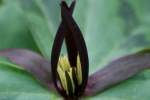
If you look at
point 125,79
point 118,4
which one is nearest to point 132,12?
point 118,4

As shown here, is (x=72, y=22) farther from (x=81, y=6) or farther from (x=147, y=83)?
(x=81, y=6)

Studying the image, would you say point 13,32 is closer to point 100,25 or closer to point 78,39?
point 100,25

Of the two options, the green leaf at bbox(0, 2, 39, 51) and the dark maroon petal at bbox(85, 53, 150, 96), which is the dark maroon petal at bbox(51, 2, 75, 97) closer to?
the dark maroon petal at bbox(85, 53, 150, 96)

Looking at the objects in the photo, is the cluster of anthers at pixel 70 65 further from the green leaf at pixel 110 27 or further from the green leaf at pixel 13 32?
the green leaf at pixel 13 32

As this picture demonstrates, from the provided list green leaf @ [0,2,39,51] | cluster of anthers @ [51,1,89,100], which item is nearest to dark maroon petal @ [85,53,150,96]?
cluster of anthers @ [51,1,89,100]

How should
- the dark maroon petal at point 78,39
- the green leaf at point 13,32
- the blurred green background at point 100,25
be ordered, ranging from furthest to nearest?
the green leaf at point 13,32 → the blurred green background at point 100,25 → the dark maroon petal at point 78,39

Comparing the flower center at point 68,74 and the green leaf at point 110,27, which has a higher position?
the flower center at point 68,74

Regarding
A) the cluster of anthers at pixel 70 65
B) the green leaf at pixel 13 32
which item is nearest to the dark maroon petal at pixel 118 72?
the cluster of anthers at pixel 70 65
